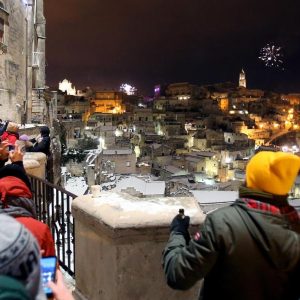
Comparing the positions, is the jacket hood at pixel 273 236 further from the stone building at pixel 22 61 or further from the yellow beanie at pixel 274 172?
the stone building at pixel 22 61

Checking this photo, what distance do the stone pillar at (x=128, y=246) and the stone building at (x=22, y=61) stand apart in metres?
18.6

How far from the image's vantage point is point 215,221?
2.28 m

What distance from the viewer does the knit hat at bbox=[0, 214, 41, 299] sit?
4.70 feet

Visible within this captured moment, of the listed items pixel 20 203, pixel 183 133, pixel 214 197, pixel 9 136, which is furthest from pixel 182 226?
pixel 183 133

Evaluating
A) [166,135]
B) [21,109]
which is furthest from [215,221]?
[166,135]

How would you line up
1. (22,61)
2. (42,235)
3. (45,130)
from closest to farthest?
(42,235) → (45,130) → (22,61)

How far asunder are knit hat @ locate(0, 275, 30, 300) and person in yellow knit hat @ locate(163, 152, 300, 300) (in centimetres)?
118

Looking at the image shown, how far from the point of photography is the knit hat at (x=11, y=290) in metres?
1.32

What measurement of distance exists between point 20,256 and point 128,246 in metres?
1.92

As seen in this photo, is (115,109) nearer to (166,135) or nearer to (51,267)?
(166,135)

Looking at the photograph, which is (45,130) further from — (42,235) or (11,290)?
(11,290)

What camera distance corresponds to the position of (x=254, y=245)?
227cm

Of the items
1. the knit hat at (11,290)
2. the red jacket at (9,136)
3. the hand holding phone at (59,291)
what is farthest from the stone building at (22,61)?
the knit hat at (11,290)

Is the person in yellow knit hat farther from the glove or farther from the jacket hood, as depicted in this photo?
the glove
